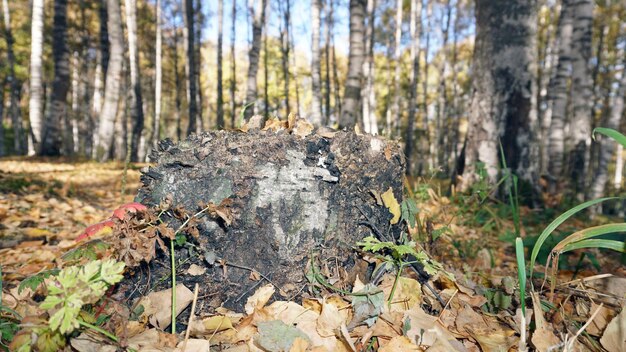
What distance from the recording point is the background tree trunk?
7.81 meters

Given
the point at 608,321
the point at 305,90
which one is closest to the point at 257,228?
the point at 608,321

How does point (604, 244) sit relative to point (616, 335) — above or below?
above

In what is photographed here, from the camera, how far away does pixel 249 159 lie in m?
1.32

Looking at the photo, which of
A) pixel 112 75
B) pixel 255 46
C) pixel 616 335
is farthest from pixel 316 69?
pixel 616 335

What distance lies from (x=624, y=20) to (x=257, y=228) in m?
18.2

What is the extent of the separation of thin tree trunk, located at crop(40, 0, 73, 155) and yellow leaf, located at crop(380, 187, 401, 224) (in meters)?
9.09

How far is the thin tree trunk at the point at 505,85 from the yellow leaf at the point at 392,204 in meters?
2.78

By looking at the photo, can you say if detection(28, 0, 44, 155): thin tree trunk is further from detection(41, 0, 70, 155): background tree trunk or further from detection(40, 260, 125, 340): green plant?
detection(40, 260, 125, 340): green plant

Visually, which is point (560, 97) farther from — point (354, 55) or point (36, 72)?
point (36, 72)

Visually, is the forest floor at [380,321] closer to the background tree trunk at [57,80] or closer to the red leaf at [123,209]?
the red leaf at [123,209]

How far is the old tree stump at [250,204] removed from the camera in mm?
1295

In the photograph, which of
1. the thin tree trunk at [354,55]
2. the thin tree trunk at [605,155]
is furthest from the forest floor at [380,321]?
the thin tree trunk at [605,155]

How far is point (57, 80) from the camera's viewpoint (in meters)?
7.98

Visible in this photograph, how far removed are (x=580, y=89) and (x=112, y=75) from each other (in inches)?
373
